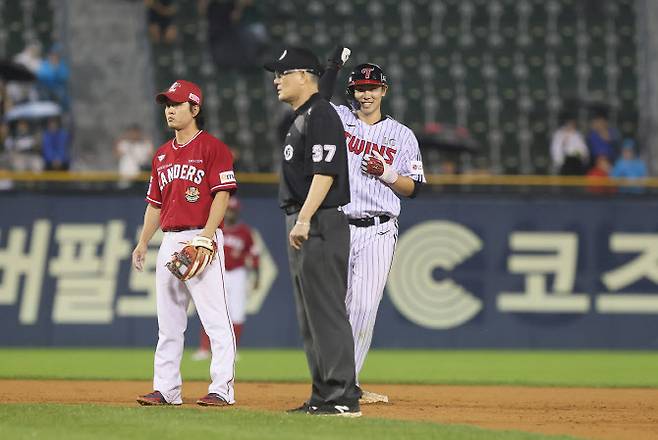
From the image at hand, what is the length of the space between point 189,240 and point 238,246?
18.6 feet

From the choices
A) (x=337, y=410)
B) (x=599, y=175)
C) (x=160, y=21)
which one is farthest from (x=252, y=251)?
(x=337, y=410)

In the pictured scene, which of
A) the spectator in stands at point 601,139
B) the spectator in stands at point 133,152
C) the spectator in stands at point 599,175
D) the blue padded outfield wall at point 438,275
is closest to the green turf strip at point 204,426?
the blue padded outfield wall at point 438,275

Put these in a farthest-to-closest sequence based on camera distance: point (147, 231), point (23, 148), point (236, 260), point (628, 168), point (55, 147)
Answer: point (628, 168) < point (23, 148) < point (55, 147) < point (236, 260) < point (147, 231)

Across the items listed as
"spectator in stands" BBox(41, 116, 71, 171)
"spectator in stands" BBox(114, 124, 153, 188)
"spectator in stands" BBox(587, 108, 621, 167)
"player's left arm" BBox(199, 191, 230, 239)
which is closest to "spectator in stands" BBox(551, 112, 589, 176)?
"spectator in stands" BBox(587, 108, 621, 167)

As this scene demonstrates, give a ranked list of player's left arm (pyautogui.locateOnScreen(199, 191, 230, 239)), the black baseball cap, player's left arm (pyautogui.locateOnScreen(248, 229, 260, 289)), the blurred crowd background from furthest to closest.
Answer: the blurred crowd background
player's left arm (pyautogui.locateOnScreen(248, 229, 260, 289))
player's left arm (pyautogui.locateOnScreen(199, 191, 230, 239))
the black baseball cap

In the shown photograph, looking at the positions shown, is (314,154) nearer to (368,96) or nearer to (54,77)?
(368,96)

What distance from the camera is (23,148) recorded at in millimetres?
16250

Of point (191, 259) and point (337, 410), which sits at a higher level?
point (191, 259)

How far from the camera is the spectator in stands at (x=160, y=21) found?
1862cm

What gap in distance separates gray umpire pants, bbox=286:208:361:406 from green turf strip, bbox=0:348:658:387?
3863 mm

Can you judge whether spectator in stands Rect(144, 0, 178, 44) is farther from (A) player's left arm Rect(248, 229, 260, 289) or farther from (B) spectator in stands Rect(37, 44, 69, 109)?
(A) player's left arm Rect(248, 229, 260, 289)

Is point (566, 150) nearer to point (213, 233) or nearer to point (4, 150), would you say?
point (4, 150)

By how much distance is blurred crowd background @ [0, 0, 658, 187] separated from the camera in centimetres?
1761

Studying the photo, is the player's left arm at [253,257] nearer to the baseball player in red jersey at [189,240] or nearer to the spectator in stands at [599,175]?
the spectator in stands at [599,175]
